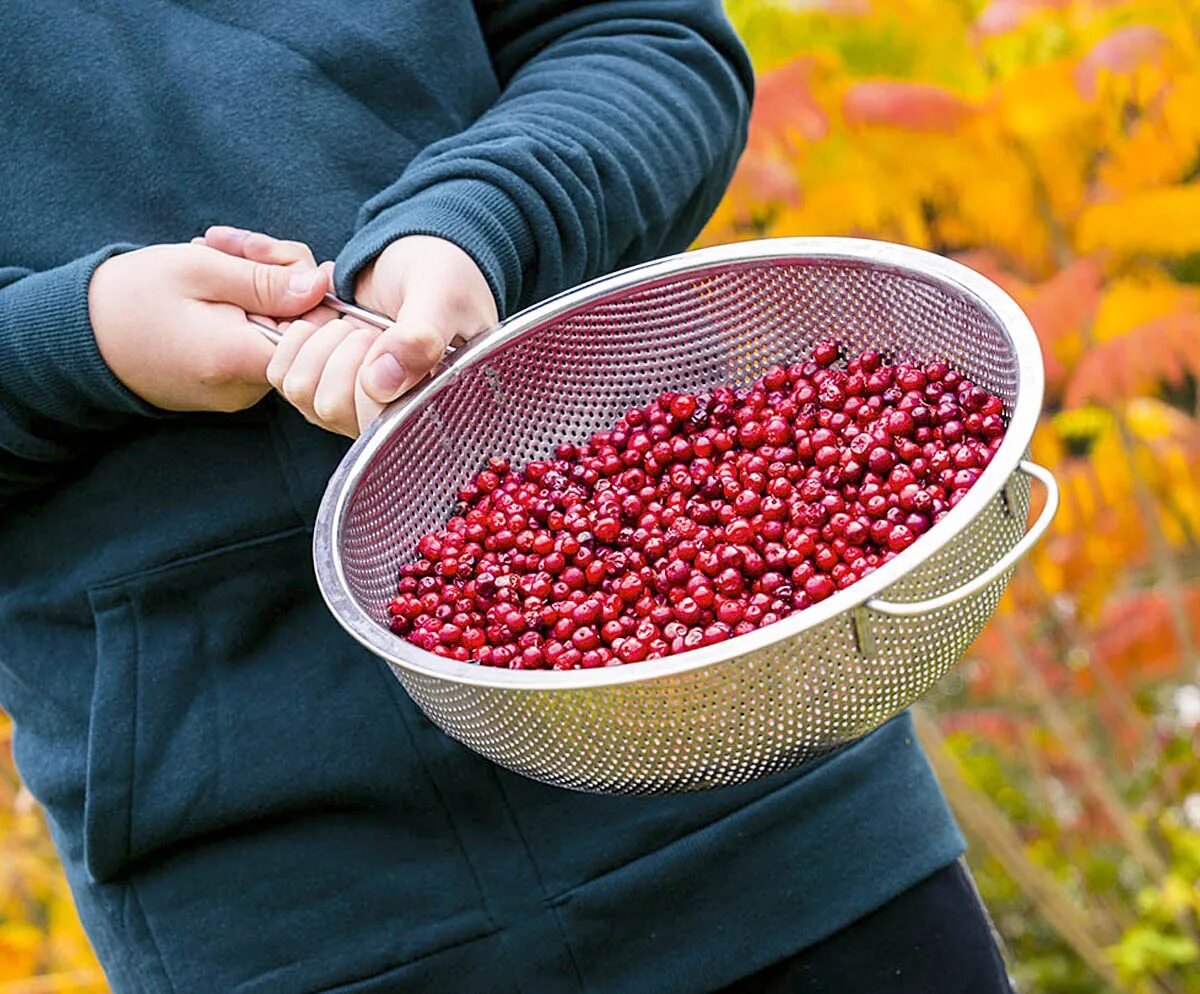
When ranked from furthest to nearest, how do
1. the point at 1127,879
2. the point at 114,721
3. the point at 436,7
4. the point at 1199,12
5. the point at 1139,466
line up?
the point at 1127,879 < the point at 1139,466 < the point at 1199,12 < the point at 436,7 < the point at 114,721

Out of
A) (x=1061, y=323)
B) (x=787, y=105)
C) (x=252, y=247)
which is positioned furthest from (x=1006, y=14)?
(x=252, y=247)

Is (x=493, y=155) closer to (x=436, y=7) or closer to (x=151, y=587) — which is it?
(x=436, y=7)

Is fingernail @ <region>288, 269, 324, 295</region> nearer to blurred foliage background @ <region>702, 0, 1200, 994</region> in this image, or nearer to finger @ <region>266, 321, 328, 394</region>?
finger @ <region>266, 321, 328, 394</region>

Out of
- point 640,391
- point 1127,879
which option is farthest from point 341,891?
point 1127,879

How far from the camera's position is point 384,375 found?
2.89ft

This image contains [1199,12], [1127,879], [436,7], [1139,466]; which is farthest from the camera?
[1127,879]

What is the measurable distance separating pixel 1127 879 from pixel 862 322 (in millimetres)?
2146

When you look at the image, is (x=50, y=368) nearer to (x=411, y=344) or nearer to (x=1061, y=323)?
(x=411, y=344)

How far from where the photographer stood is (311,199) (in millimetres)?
1077

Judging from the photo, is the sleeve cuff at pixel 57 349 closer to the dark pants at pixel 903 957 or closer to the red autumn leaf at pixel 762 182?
the dark pants at pixel 903 957

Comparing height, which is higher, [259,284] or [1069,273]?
[259,284]

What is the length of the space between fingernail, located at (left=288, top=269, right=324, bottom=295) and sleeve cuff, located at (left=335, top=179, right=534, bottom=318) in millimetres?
32

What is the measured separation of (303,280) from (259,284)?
3 centimetres

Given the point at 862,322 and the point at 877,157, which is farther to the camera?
the point at 877,157
